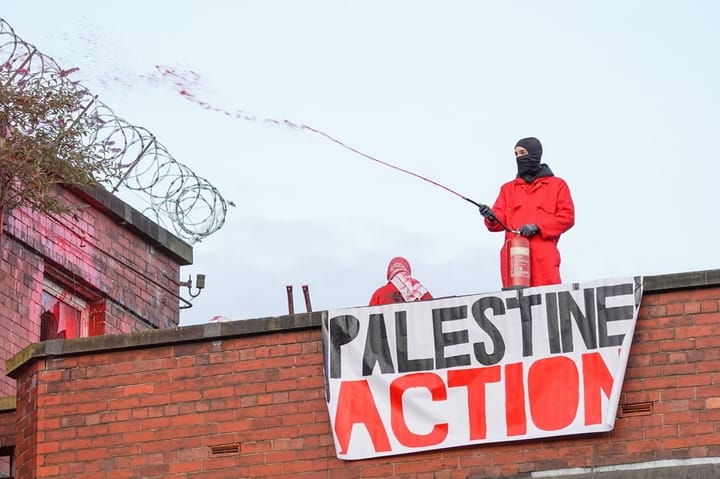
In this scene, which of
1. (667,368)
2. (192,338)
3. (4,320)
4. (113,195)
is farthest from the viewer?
(113,195)

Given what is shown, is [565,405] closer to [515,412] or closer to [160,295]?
[515,412]

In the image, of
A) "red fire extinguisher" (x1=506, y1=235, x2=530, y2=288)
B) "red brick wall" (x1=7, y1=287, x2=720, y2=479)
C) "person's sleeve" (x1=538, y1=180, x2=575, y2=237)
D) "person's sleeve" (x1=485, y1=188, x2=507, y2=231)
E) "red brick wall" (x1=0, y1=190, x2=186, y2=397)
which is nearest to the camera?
"red brick wall" (x1=7, y1=287, x2=720, y2=479)

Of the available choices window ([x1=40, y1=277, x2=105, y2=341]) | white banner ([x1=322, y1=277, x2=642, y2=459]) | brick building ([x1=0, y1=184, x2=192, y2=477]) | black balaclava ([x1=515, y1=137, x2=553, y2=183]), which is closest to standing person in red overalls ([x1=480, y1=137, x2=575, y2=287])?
black balaclava ([x1=515, y1=137, x2=553, y2=183])

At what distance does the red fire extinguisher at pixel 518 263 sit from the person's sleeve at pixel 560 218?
12.3 inches

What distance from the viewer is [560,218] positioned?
15.7 meters

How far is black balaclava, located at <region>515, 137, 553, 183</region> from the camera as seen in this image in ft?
53.0

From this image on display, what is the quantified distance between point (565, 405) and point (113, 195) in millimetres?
8624

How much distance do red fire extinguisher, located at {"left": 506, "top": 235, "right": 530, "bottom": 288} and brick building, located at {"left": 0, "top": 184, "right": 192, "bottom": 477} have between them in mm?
6246

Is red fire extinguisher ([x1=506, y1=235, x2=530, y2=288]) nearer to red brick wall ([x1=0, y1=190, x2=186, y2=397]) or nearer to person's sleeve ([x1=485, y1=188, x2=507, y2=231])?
person's sleeve ([x1=485, y1=188, x2=507, y2=231])

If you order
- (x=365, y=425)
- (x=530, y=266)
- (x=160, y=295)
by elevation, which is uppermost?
(x=160, y=295)

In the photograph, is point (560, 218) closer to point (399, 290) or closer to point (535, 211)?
point (535, 211)

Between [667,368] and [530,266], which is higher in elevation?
[530,266]

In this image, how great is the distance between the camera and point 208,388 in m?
15.4

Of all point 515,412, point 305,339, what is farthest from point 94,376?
point 515,412
